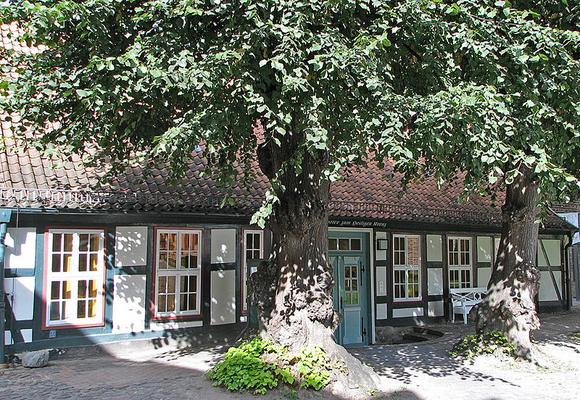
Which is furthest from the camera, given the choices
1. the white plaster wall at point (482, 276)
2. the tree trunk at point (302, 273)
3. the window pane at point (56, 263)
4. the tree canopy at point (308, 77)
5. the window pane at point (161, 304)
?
the white plaster wall at point (482, 276)

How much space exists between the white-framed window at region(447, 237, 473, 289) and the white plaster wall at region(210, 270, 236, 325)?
21.9 ft

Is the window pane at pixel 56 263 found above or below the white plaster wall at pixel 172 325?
above

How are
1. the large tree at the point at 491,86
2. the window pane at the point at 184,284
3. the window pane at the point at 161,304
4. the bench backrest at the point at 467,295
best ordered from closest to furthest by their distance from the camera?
the large tree at the point at 491,86, the window pane at the point at 161,304, the window pane at the point at 184,284, the bench backrest at the point at 467,295

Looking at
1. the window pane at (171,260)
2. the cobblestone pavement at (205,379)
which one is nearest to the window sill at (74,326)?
the cobblestone pavement at (205,379)

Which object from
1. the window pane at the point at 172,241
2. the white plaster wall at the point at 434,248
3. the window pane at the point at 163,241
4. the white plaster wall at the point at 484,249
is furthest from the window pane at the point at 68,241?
the white plaster wall at the point at 484,249

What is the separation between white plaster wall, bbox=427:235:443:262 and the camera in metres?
14.0

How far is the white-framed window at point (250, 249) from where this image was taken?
10836 millimetres

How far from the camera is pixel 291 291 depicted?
23.3ft

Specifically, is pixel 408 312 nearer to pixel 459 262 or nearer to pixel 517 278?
pixel 459 262

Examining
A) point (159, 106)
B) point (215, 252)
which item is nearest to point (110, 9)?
point (159, 106)

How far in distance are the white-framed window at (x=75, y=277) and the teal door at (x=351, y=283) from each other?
5.08 metres

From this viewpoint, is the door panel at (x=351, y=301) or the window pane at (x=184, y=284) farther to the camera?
the door panel at (x=351, y=301)

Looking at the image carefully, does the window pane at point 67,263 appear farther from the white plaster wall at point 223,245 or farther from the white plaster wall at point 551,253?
the white plaster wall at point 551,253

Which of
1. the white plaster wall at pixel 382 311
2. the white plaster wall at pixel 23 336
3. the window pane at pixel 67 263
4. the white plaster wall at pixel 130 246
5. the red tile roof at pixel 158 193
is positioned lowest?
the white plaster wall at pixel 382 311
